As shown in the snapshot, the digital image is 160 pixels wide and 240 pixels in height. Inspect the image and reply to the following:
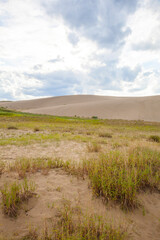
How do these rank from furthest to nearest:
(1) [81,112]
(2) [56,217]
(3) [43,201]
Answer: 1. (1) [81,112]
2. (3) [43,201]
3. (2) [56,217]

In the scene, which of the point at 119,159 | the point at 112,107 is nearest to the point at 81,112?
the point at 112,107

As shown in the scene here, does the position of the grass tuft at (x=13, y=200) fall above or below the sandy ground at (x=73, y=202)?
above

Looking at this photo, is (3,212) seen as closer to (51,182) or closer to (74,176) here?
(51,182)

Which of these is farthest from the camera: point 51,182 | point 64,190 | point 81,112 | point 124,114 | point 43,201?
point 81,112

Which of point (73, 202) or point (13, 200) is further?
point (73, 202)

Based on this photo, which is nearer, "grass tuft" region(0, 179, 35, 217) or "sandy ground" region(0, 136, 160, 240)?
"sandy ground" region(0, 136, 160, 240)

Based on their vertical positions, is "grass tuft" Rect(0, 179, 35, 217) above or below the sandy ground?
above

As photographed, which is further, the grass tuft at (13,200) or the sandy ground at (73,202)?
the grass tuft at (13,200)

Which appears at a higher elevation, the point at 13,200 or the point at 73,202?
the point at 13,200

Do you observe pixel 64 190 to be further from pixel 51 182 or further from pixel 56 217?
pixel 56 217

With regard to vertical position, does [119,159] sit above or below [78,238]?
above

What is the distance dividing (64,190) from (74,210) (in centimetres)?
83

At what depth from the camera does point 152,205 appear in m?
3.29

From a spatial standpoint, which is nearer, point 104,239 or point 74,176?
point 104,239
